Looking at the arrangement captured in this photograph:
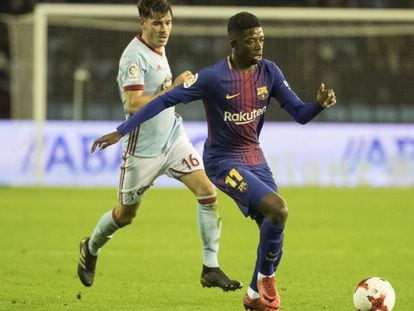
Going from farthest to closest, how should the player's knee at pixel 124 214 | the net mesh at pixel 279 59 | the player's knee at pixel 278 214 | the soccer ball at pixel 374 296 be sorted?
the net mesh at pixel 279 59 < the player's knee at pixel 124 214 < the player's knee at pixel 278 214 < the soccer ball at pixel 374 296

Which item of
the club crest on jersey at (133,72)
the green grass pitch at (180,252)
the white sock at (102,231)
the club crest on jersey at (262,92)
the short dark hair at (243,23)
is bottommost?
the green grass pitch at (180,252)

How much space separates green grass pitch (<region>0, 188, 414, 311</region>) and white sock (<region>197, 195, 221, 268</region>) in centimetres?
32

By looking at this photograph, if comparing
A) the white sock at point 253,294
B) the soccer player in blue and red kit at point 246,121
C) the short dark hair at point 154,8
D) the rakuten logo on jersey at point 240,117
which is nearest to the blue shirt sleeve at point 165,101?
the soccer player in blue and red kit at point 246,121

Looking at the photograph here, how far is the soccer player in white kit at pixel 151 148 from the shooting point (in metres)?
8.14

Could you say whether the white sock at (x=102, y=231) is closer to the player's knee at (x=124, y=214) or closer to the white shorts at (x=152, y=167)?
the player's knee at (x=124, y=214)

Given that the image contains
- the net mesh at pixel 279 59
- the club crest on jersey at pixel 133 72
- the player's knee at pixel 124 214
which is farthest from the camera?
the net mesh at pixel 279 59

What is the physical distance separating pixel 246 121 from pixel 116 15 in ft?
42.6

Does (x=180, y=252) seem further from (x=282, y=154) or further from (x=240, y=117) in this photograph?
(x=282, y=154)

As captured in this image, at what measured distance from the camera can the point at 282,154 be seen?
19.4 metres

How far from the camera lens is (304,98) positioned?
72.0 feet

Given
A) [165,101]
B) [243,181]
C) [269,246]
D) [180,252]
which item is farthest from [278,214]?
[180,252]

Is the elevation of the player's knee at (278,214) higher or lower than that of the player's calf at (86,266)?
higher

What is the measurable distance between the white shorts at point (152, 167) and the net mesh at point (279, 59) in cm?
1238

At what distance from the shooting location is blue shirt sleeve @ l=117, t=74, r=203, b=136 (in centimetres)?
714
